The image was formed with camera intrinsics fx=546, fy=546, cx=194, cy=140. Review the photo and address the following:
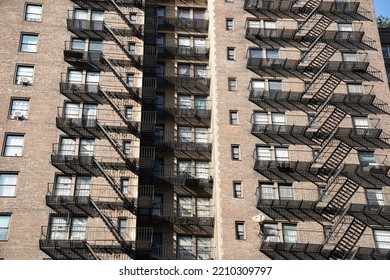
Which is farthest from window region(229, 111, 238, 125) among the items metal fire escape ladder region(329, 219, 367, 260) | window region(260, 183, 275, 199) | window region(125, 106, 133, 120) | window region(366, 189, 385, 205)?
metal fire escape ladder region(329, 219, 367, 260)

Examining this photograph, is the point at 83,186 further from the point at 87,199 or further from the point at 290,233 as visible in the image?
the point at 290,233

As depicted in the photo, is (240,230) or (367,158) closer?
(240,230)

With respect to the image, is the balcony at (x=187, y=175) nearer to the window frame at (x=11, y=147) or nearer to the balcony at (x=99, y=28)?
the window frame at (x=11, y=147)

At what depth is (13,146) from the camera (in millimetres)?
41344

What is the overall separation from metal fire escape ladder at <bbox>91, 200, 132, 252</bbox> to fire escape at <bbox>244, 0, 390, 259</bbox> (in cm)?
971

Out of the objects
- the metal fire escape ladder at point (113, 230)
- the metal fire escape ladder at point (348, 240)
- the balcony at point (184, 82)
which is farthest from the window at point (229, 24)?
the metal fire escape ladder at point (113, 230)

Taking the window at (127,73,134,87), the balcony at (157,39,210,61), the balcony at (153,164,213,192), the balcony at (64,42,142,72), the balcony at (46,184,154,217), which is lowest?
the balcony at (46,184,154,217)

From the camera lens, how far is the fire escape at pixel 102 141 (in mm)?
39219

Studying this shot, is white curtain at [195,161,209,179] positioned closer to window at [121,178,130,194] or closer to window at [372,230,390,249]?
window at [121,178,130,194]

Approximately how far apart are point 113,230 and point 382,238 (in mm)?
19846

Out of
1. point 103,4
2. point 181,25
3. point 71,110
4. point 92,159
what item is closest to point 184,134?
point 92,159

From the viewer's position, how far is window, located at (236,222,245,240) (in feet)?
129

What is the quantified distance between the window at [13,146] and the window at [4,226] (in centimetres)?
492
